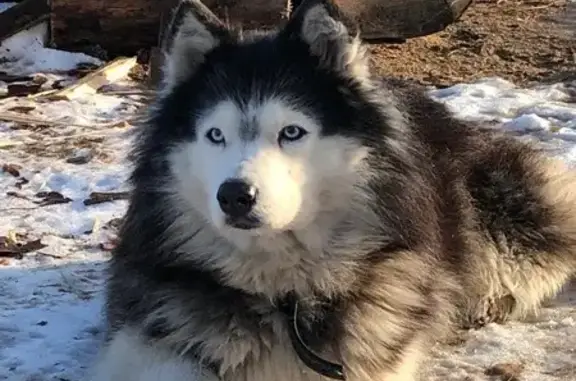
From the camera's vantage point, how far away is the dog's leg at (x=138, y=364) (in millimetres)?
3350

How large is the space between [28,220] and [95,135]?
1.49 m

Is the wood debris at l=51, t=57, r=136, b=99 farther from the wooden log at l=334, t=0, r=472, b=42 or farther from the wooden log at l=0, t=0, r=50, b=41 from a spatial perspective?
the wooden log at l=334, t=0, r=472, b=42

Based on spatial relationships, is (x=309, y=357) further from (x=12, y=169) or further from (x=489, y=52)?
(x=489, y=52)

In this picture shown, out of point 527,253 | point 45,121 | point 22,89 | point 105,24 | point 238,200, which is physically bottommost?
point 22,89

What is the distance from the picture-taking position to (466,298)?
4.19 meters

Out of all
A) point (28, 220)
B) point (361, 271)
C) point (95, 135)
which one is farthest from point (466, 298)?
point (95, 135)

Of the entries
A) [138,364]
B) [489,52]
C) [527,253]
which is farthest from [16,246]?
[489,52]

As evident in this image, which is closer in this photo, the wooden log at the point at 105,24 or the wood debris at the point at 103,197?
the wood debris at the point at 103,197

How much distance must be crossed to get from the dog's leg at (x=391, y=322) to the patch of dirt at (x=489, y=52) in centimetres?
414

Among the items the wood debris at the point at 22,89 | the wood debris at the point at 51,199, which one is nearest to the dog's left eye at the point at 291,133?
the wood debris at the point at 51,199

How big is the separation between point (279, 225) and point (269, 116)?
0.35 metres

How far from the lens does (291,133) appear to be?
3250 millimetres

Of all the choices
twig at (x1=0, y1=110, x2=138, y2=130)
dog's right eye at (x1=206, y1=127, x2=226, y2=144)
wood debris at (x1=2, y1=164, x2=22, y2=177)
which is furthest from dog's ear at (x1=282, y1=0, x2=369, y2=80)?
twig at (x1=0, y1=110, x2=138, y2=130)

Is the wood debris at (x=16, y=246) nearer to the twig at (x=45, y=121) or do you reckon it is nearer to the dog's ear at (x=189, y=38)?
the dog's ear at (x=189, y=38)
